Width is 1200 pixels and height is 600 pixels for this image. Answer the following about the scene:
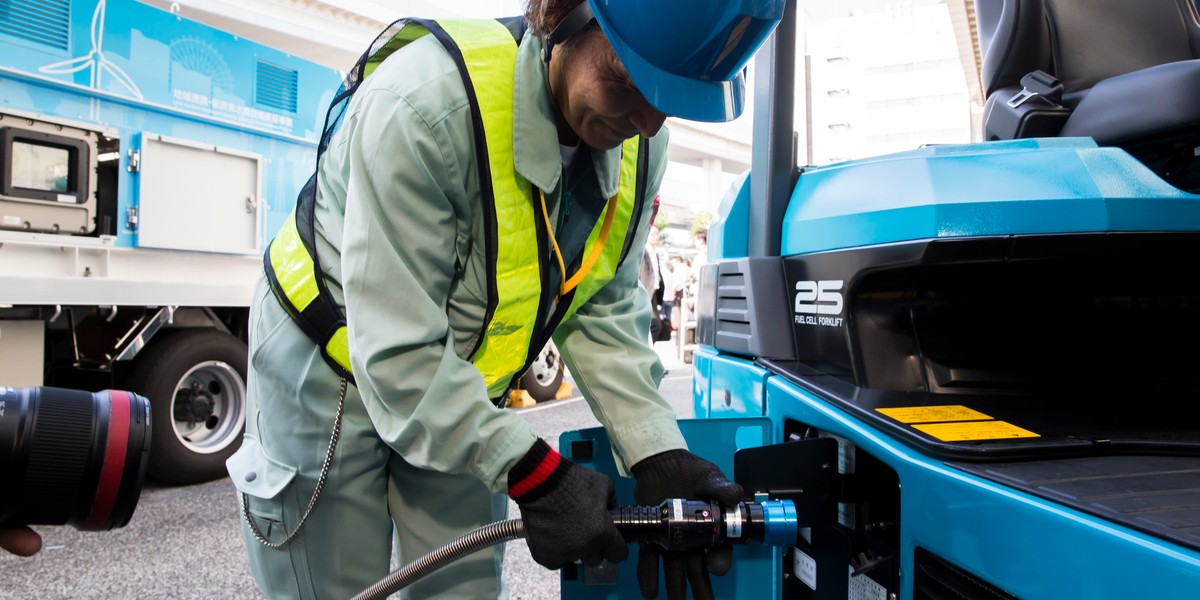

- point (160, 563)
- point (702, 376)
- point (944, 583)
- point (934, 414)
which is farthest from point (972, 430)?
point (160, 563)

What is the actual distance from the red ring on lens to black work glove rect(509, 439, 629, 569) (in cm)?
55

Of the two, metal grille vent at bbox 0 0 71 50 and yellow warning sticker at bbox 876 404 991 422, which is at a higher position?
metal grille vent at bbox 0 0 71 50

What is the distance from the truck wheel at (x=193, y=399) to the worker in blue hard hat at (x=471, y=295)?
3140mm

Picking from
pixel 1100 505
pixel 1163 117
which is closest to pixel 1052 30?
pixel 1163 117

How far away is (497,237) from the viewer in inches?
50.6

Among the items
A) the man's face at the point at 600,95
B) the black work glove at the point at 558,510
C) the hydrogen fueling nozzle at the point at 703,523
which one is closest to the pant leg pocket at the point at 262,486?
the black work glove at the point at 558,510

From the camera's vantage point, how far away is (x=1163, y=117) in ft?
5.25

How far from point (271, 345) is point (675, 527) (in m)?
0.80

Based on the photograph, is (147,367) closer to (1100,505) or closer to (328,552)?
(328,552)

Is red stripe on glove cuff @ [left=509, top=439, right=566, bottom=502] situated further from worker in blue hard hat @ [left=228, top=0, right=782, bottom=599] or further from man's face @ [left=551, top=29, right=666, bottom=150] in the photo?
man's face @ [left=551, top=29, right=666, bottom=150]

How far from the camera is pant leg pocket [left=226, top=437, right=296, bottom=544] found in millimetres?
1435

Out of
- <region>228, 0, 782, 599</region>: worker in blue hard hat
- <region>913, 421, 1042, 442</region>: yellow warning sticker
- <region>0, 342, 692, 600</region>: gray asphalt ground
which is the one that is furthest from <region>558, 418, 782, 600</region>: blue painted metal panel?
<region>0, 342, 692, 600</region>: gray asphalt ground

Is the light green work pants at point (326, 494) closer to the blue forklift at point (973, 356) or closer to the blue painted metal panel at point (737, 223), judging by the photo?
the blue forklift at point (973, 356)

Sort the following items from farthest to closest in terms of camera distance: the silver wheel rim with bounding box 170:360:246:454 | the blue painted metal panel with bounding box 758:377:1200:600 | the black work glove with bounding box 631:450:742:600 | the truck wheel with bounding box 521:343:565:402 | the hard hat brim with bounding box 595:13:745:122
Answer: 1. the truck wheel with bounding box 521:343:565:402
2. the silver wheel rim with bounding box 170:360:246:454
3. the black work glove with bounding box 631:450:742:600
4. the hard hat brim with bounding box 595:13:745:122
5. the blue painted metal panel with bounding box 758:377:1200:600
